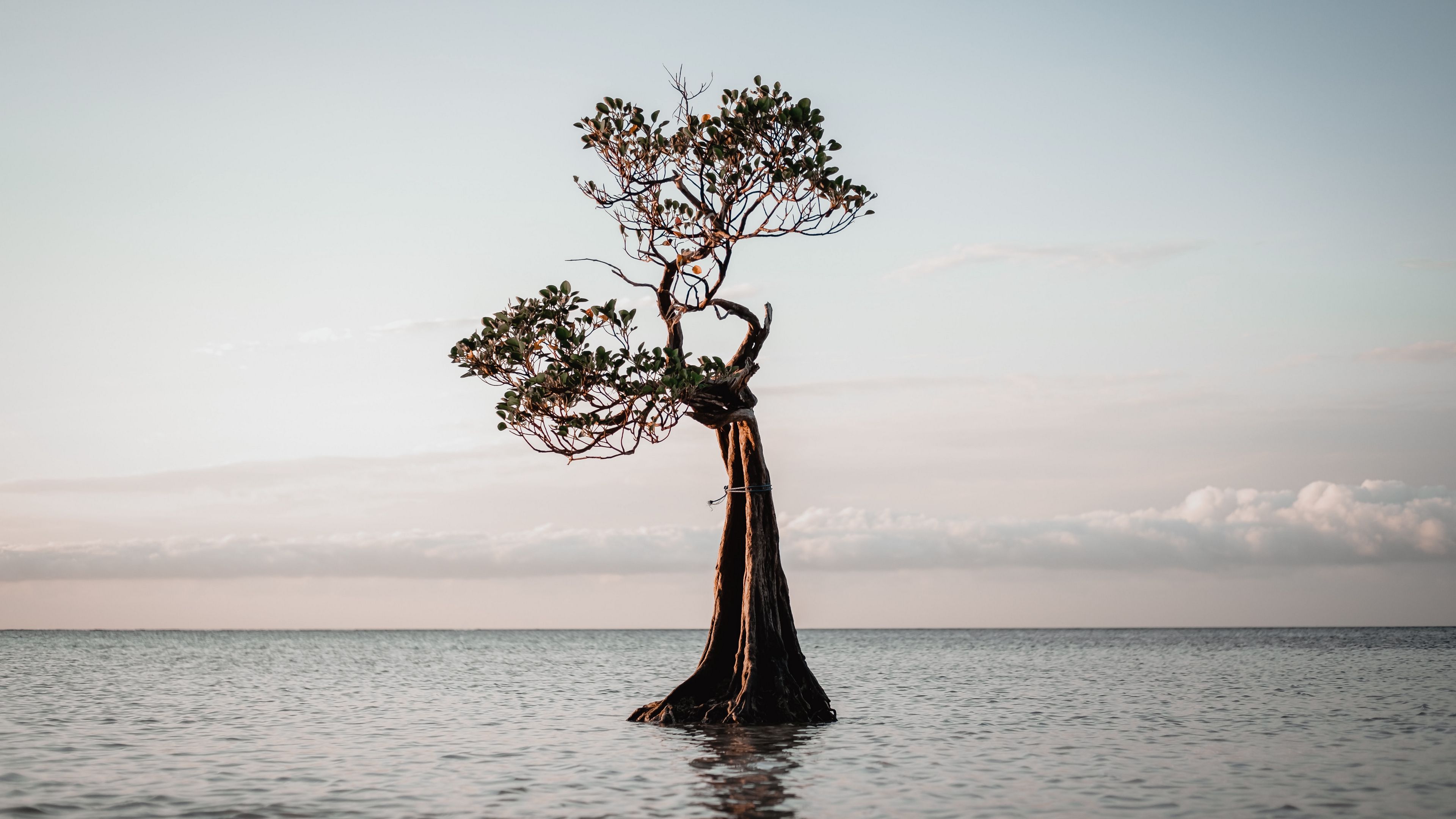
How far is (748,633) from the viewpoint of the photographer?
2411 centimetres

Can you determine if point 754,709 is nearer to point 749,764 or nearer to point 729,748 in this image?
point 729,748

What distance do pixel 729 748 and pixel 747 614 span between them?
3.02 metres

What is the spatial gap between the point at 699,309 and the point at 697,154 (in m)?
3.27

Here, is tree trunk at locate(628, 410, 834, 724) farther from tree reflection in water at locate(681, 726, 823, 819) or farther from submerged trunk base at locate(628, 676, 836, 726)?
tree reflection in water at locate(681, 726, 823, 819)

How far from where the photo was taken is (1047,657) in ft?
269

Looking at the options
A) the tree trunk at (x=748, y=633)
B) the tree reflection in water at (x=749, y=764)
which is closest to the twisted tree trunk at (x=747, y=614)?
the tree trunk at (x=748, y=633)

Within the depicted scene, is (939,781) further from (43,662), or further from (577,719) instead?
(43,662)

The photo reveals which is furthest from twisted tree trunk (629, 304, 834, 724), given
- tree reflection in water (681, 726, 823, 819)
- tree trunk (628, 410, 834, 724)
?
tree reflection in water (681, 726, 823, 819)

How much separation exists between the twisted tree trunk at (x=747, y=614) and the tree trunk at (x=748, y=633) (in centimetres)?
2

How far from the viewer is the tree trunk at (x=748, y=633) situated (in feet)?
78.9

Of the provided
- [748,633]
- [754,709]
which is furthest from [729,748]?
[748,633]

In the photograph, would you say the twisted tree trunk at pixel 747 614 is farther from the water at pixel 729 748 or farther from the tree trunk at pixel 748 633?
the water at pixel 729 748

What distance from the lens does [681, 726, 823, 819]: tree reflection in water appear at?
1694 cm

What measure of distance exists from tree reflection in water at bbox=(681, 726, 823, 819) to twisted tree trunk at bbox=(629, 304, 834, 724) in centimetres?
43
